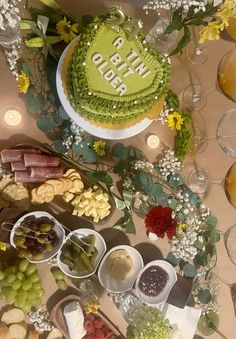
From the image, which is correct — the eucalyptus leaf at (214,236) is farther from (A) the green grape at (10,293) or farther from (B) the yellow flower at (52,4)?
(B) the yellow flower at (52,4)

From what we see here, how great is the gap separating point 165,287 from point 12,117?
0.79 meters

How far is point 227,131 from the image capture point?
1.91m

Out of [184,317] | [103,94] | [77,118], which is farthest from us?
[184,317]

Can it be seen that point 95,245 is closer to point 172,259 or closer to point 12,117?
point 172,259

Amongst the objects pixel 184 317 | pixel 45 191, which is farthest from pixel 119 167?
pixel 184 317

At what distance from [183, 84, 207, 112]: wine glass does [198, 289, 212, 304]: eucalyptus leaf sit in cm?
66

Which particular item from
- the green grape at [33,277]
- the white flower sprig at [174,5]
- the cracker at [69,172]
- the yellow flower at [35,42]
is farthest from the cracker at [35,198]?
the white flower sprig at [174,5]

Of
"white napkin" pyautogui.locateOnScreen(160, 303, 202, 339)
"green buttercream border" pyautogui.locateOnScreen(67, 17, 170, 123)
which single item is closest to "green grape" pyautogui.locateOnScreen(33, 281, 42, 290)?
"white napkin" pyautogui.locateOnScreen(160, 303, 202, 339)

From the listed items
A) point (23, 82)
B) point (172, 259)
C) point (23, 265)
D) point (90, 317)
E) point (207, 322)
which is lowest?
point (207, 322)

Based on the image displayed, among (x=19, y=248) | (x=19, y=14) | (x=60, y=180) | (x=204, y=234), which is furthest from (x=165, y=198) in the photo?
(x=19, y=14)

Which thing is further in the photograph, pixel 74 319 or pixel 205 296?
pixel 205 296

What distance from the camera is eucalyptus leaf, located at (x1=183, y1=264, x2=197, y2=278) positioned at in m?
1.94

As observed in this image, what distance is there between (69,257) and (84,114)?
481 millimetres

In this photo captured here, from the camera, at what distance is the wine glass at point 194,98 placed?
1.96 meters
